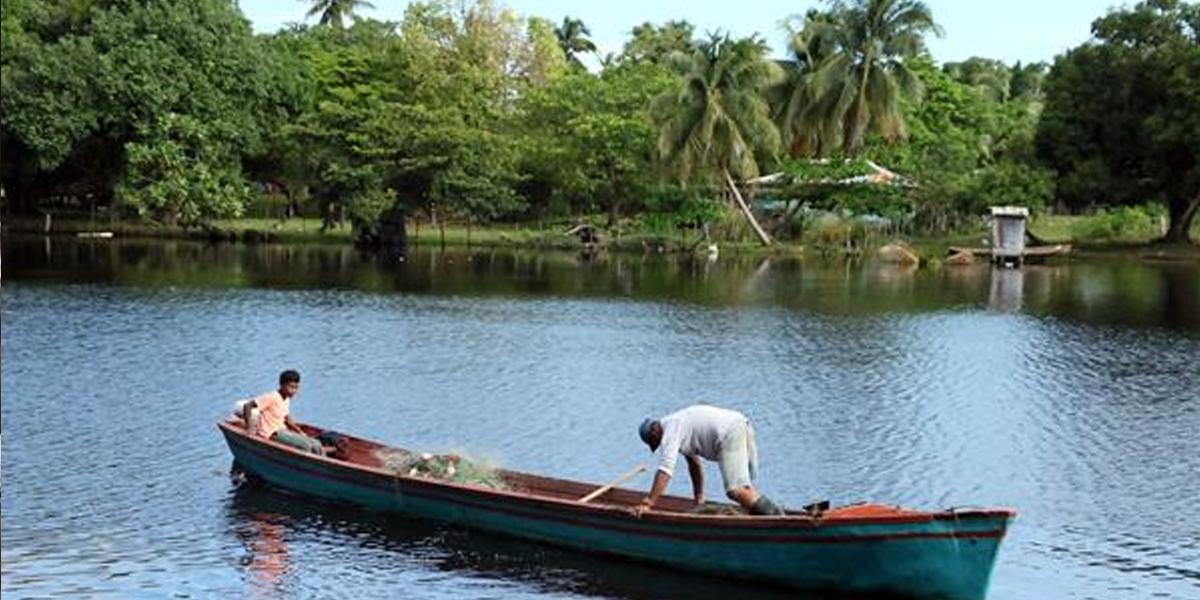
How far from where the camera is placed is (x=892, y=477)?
71.8 feet

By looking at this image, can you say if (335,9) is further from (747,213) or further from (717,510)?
(717,510)

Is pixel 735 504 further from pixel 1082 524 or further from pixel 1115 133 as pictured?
pixel 1115 133

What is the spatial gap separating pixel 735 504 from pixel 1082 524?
5.62m

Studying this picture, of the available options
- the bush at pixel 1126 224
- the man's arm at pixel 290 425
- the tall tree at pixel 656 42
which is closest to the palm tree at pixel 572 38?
Result: the tall tree at pixel 656 42

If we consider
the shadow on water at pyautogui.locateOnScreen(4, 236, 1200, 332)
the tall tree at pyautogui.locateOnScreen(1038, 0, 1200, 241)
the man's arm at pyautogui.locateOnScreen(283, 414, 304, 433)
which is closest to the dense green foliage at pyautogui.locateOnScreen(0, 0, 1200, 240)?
the tall tree at pyautogui.locateOnScreen(1038, 0, 1200, 241)

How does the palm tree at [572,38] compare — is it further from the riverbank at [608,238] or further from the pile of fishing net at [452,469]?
the pile of fishing net at [452,469]

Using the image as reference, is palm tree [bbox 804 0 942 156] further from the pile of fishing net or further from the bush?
the pile of fishing net

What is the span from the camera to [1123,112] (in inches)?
2655

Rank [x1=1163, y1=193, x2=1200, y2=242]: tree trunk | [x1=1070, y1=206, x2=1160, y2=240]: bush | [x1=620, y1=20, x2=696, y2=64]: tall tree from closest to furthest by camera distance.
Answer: [x1=1163, y1=193, x2=1200, y2=242]: tree trunk, [x1=1070, y1=206, x2=1160, y2=240]: bush, [x1=620, y1=20, x2=696, y2=64]: tall tree

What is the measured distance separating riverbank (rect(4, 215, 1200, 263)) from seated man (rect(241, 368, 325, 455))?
5306 centimetres

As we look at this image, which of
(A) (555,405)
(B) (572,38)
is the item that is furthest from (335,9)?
(A) (555,405)

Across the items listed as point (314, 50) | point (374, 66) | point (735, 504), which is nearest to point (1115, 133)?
point (374, 66)

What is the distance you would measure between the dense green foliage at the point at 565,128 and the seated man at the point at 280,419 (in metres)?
49.2

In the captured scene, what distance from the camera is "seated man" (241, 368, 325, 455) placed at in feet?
64.7
